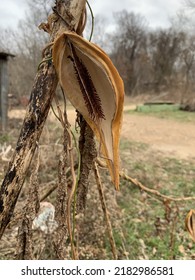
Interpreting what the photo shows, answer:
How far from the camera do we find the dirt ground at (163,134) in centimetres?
488

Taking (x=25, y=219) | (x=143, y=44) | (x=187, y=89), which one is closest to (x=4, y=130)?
(x=25, y=219)

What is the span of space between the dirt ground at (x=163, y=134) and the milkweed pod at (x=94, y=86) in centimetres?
321

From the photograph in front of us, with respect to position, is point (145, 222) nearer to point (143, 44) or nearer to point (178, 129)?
point (178, 129)

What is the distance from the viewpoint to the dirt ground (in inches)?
192

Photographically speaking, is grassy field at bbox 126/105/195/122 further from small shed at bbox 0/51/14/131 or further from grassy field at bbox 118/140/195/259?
grassy field at bbox 118/140/195/259

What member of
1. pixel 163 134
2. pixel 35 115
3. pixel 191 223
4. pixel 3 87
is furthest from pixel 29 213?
pixel 163 134

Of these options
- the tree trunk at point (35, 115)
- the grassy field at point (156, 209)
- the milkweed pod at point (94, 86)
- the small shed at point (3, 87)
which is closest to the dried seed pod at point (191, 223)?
→ the grassy field at point (156, 209)

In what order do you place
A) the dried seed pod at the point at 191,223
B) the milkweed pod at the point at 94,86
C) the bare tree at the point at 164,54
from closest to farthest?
the milkweed pod at the point at 94,86 < the dried seed pod at the point at 191,223 < the bare tree at the point at 164,54

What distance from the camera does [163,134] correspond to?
6.29m

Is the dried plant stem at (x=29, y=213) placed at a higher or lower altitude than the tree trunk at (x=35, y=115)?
lower

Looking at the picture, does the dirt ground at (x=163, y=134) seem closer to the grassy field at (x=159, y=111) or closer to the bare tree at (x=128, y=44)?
the grassy field at (x=159, y=111)

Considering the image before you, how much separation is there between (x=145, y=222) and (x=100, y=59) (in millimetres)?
2035

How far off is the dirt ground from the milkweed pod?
321 centimetres

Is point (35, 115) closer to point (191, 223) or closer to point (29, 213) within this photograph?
point (29, 213)
